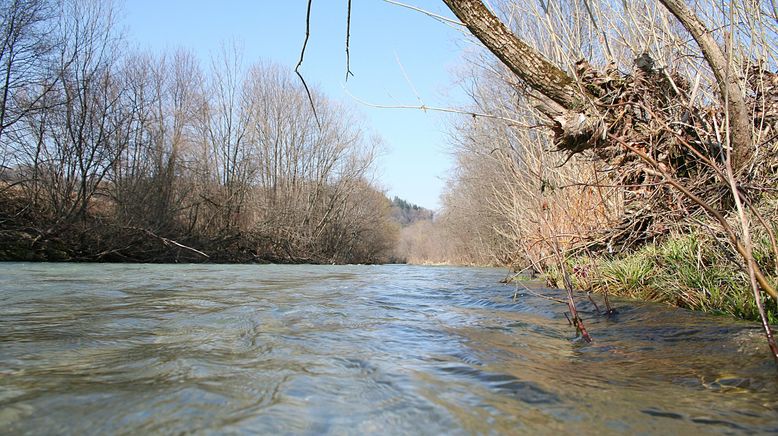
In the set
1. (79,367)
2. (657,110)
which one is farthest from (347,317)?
(657,110)

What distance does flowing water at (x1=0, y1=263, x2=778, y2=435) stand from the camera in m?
1.31

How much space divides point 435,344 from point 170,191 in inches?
609

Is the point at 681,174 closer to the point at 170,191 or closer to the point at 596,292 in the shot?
the point at 596,292

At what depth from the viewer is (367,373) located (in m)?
1.81

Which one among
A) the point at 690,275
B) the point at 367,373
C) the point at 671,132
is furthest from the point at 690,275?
the point at 367,373

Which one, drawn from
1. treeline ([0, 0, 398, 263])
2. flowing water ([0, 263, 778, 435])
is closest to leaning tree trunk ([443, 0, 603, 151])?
flowing water ([0, 263, 778, 435])

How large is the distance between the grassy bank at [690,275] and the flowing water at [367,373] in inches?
8.4

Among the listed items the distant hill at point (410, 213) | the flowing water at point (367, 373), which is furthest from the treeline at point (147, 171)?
the distant hill at point (410, 213)

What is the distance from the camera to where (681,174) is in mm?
4418

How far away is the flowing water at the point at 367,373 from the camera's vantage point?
1310 millimetres

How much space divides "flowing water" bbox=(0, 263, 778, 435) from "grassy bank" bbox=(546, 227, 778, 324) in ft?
0.70

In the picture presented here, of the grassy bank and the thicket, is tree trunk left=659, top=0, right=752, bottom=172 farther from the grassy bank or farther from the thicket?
the grassy bank

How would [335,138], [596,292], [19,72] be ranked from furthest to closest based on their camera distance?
[335,138] → [19,72] → [596,292]

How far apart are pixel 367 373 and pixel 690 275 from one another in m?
3.03
